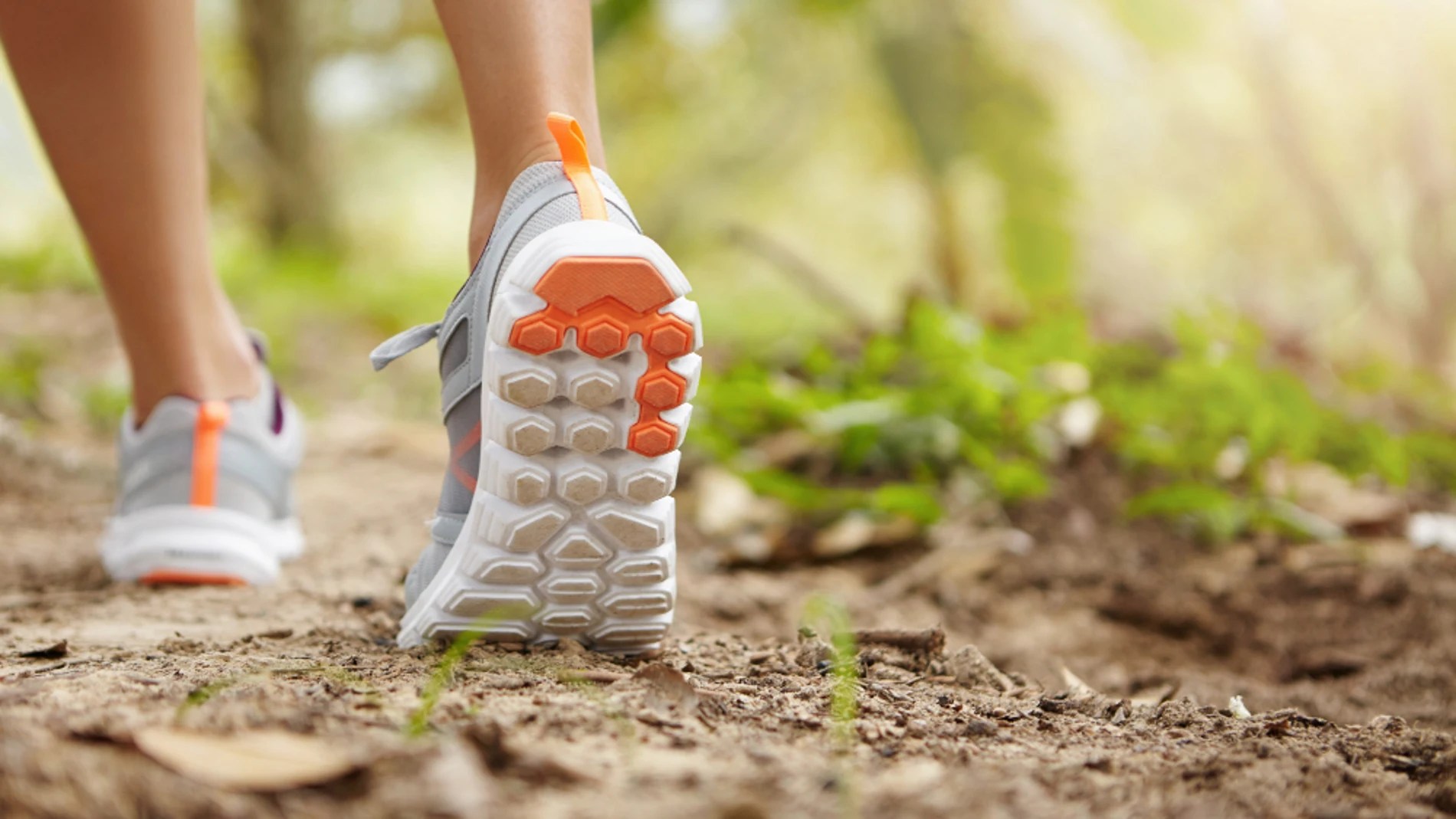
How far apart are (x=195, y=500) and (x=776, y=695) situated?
0.94 metres

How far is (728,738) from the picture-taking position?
0.77 m

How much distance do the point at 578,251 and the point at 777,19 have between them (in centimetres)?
645

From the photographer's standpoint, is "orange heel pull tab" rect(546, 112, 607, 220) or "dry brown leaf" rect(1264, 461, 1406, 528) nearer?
"orange heel pull tab" rect(546, 112, 607, 220)

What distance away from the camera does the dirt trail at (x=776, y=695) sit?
25.2 inches

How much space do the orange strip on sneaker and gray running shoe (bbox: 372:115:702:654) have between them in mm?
488

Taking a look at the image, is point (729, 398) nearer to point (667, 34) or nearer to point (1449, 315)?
point (1449, 315)

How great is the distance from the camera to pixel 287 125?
19.7 ft

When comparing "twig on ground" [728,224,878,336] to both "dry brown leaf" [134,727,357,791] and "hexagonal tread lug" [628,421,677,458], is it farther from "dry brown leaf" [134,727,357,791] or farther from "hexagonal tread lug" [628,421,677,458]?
"dry brown leaf" [134,727,357,791]

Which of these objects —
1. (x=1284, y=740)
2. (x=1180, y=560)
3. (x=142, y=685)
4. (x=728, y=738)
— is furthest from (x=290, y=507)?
(x=1180, y=560)

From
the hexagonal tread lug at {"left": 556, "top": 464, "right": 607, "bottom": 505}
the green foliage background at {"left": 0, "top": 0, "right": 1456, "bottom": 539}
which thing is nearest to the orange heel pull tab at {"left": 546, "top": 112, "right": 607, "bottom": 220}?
the hexagonal tread lug at {"left": 556, "top": 464, "right": 607, "bottom": 505}

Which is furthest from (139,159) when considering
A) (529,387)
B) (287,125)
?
(287,125)

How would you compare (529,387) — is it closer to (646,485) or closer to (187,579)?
(646,485)

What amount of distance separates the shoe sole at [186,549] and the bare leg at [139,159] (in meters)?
0.17

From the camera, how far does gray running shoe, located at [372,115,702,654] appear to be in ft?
2.96
